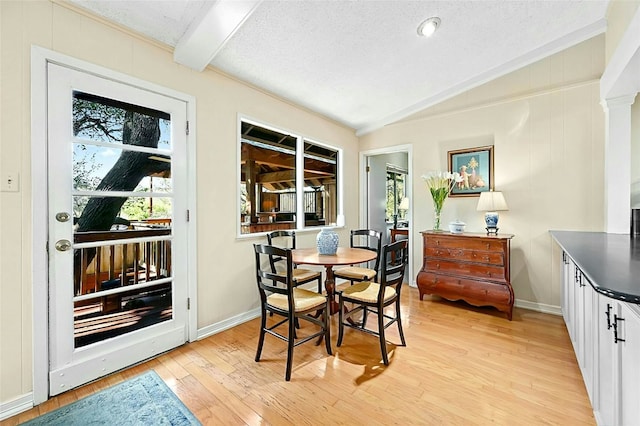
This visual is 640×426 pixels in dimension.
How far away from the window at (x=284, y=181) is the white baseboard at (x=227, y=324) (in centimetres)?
89

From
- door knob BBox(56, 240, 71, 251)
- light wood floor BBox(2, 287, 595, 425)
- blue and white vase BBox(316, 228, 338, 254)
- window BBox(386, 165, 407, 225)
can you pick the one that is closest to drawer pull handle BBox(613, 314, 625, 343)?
light wood floor BBox(2, 287, 595, 425)

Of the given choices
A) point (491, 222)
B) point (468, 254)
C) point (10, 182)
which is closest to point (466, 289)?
point (468, 254)

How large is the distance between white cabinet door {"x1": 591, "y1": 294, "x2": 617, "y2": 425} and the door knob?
3.01 meters

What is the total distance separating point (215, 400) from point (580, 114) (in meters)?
4.32

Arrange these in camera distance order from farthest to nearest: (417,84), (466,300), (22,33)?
(417,84) → (466,300) → (22,33)

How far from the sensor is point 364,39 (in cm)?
256

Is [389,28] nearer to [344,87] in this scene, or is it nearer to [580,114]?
[344,87]

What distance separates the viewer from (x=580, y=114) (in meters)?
3.05

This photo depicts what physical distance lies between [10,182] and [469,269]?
158 inches

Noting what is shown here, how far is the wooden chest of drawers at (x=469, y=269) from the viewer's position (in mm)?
3098

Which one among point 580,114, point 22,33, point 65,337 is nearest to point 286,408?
point 65,337

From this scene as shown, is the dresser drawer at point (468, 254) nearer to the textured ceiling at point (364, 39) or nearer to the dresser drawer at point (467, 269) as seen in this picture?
the dresser drawer at point (467, 269)

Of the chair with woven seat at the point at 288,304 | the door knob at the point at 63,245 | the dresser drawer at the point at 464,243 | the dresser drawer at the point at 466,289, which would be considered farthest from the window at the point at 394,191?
the door knob at the point at 63,245

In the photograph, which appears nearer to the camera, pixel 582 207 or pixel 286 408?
pixel 286 408
